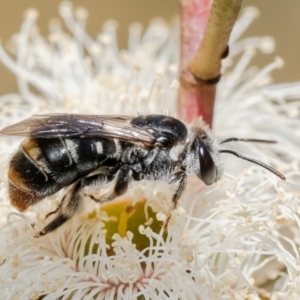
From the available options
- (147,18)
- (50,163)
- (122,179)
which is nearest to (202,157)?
(122,179)

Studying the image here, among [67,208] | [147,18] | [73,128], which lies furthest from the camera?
[147,18]

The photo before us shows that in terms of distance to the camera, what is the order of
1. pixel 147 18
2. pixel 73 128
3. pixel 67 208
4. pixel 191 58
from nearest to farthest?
pixel 73 128 < pixel 67 208 < pixel 191 58 < pixel 147 18

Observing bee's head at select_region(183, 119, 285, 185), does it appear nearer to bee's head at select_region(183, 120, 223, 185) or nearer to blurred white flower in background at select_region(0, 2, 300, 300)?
bee's head at select_region(183, 120, 223, 185)

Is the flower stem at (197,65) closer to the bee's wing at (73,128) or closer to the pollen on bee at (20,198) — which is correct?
the bee's wing at (73,128)

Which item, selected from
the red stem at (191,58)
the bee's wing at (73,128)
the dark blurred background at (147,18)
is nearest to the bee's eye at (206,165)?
the bee's wing at (73,128)

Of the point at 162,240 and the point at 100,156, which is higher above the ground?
the point at 100,156

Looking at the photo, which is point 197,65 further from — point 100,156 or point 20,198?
point 20,198

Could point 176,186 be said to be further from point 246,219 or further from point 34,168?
point 34,168
